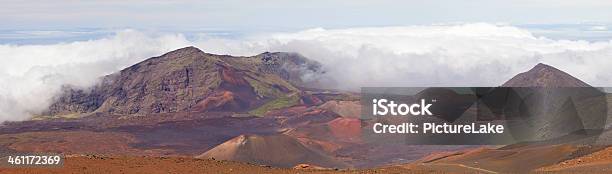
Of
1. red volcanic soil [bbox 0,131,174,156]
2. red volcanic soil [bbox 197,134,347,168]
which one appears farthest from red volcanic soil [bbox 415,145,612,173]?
red volcanic soil [bbox 0,131,174,156]

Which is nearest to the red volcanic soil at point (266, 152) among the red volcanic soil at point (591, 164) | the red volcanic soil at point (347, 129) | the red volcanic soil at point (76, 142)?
the red volcanic soil at point (591, 164)

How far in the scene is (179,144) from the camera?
184 metres

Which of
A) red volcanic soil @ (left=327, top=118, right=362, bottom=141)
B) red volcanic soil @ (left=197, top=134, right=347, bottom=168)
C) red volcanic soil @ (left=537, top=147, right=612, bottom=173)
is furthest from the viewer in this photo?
red volcanic soil @ (left=327, top=118, right=362, bottom=141)

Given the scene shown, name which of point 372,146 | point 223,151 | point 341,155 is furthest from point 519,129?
point 372,146

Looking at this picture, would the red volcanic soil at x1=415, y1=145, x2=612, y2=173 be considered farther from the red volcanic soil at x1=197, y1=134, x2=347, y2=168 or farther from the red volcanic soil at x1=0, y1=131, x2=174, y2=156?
the red volcanic soil at x1=0, y1=131, x2=174, y2=156

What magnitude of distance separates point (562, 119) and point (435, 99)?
30.2 meters

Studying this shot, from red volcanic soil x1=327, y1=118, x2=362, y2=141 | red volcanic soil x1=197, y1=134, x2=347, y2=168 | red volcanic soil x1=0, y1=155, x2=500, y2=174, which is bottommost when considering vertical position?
red volcanic soil x1=327, y1=118, x2=362, y2=141

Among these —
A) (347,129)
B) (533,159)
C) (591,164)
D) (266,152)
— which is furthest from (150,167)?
(347,129)

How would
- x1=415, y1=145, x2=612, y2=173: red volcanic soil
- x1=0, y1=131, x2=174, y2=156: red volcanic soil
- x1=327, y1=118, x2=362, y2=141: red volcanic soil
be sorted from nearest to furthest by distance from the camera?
x1=415, y1=145, x2=612, y2=173: red volcanic soil → x1=0, y1=131, x2=174, y2=156: red volcanic soil → x1=327, y1=118, x2=362, y2=141: red volcanic soil

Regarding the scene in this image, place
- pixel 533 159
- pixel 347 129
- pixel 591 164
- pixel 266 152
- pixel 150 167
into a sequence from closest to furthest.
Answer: pixel 150 167, pixel 591 164, pixel 533 159, pixel 266 152, pixel 347 129

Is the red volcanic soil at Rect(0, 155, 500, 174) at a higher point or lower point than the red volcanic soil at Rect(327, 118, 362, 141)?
higher

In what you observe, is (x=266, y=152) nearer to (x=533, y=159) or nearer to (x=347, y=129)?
(x=533, y=159)

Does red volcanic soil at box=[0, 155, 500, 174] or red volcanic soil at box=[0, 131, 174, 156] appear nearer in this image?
red volcanic soil at box=[0, 155, 500, 174]

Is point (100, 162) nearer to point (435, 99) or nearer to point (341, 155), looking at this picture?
point (435, 99)
